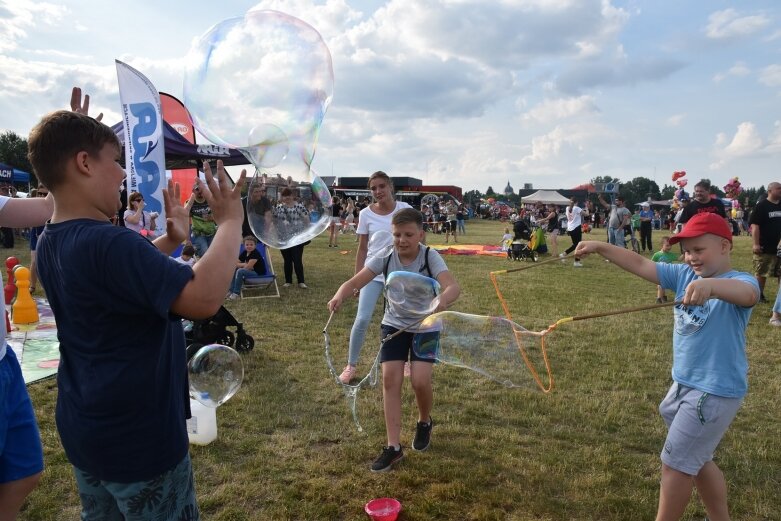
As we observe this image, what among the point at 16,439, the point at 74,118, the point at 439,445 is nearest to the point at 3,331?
the point at 16,439

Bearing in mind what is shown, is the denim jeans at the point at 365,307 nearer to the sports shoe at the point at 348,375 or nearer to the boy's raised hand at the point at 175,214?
the sports shoe at the point at 348,375

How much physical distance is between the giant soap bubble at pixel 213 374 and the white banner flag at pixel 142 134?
6803 millimetres

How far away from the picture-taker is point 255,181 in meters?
4.25

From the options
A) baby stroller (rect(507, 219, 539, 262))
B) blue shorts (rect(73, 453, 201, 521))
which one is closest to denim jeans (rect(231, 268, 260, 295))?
blue shorts (rect(73, 453, 201, 521))

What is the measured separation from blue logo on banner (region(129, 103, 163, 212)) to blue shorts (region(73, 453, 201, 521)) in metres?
8.64

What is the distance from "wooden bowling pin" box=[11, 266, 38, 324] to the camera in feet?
24.3

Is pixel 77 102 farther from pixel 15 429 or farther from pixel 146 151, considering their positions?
pixel 146 151

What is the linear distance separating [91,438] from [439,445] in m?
2.83

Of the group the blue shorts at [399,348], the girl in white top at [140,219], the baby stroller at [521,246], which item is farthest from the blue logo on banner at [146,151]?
the baby stroller at [521,246]

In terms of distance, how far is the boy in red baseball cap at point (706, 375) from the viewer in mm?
2596

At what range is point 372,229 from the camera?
5152 millimetres

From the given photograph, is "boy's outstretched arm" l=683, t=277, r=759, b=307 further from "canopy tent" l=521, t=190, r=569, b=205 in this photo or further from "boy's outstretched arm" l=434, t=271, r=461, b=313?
"canopy tent" l=521, t=190, r=569, b=205

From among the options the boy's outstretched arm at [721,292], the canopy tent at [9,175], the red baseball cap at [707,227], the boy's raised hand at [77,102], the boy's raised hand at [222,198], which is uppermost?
the canopy tent at [9,175]

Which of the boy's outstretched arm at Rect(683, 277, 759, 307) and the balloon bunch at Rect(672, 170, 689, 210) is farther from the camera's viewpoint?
the balloon bunch at Rect(672, 170, 689, 210)
